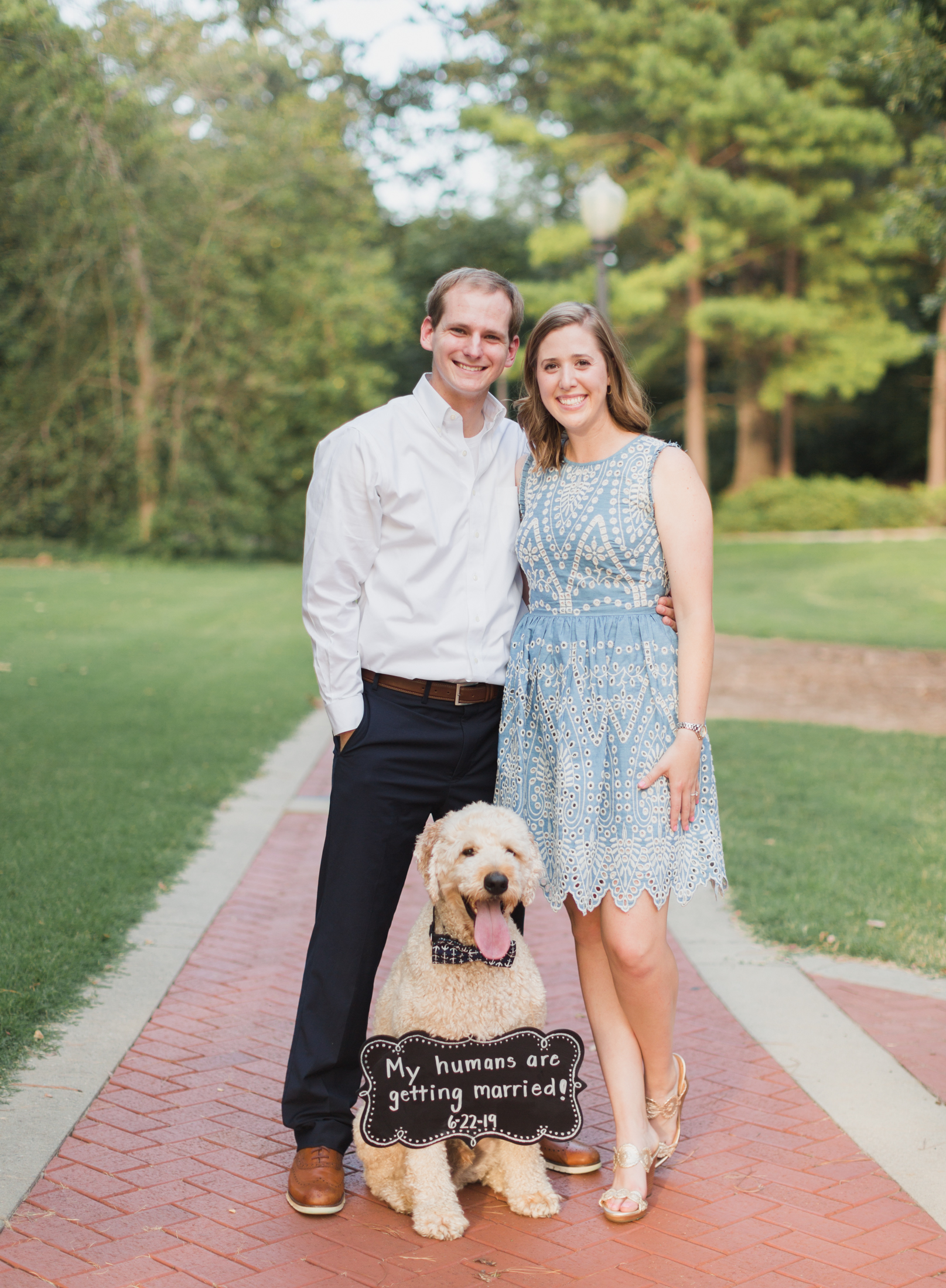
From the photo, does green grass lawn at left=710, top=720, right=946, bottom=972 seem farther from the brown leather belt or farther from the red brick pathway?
the brown leather belt

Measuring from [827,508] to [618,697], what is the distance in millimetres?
27329

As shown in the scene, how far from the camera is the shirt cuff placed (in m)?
2.98

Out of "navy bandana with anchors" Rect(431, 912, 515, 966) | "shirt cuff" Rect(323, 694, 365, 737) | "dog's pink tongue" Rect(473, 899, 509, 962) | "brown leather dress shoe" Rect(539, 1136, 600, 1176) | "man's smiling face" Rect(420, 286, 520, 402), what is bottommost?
"brown leather dress shoe" Rect(539, 1136, 600, 1176)

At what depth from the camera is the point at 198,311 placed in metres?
25.5

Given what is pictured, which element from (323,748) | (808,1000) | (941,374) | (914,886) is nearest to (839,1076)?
(808,1000)

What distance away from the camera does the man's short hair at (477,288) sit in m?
3.05

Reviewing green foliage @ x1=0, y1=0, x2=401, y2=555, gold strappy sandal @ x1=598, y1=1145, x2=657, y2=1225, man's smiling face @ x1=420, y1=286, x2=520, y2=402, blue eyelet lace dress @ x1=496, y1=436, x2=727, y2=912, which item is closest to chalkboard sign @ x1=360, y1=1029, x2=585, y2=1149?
gold strappy sandal @ x1=598, y1=1145, x2=657, y2=1225

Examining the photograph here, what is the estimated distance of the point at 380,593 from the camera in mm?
3064

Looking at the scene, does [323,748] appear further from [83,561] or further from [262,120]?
[262,120]

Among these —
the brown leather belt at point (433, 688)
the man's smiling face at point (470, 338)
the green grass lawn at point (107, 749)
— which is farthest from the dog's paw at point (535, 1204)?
the man's smiling face at point (470, 338)

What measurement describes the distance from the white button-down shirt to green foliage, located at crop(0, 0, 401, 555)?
16.9 metres

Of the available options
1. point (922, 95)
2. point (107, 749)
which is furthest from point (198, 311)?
point (922, 95)

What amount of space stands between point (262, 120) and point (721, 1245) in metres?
26.7

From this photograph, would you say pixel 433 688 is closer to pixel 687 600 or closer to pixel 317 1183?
pixel 687 600
